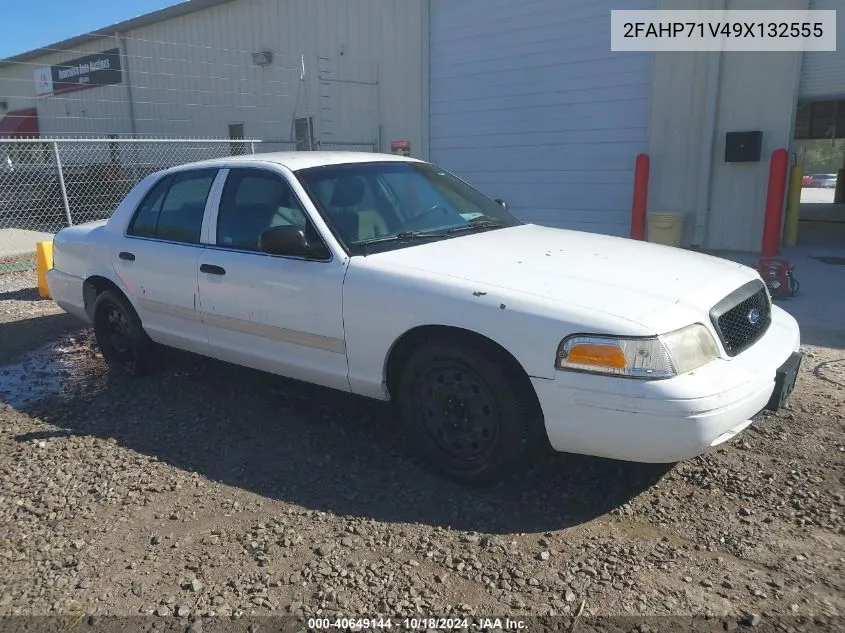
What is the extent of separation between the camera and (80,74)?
76.0 ft

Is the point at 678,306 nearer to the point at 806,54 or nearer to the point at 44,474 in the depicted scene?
the point at 44,474

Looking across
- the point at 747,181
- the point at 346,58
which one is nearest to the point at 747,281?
the point at 747,181

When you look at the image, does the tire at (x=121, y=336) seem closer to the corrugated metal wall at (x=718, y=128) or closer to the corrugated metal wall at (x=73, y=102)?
the corrugated metal wall at (x=718, y=128)

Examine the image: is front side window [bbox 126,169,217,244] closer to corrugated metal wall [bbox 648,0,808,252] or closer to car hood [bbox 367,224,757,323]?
car hood [bbox 367,224,757,323]

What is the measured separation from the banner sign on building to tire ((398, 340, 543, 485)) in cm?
2197

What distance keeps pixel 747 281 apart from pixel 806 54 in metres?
7.49

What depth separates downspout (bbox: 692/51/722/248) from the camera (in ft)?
32.0

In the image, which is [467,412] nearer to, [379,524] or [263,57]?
[379,524]

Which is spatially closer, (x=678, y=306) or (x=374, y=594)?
(x=374, y=594)

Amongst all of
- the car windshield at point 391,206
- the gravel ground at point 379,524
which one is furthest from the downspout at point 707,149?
the car windshield at point 391,206

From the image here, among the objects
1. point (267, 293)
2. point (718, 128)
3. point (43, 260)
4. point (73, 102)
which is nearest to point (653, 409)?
point (267, 293)

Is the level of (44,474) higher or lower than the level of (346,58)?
lower

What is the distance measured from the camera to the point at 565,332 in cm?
287

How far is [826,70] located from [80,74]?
22784 mm
